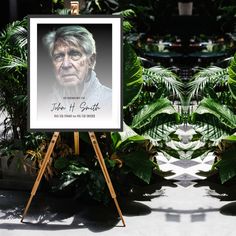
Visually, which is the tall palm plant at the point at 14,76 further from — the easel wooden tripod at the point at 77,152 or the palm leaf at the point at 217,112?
the palm leaf at the point at 217,112

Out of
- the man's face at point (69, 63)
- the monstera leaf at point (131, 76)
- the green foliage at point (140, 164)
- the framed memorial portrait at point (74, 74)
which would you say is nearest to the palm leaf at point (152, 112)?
the monstera leaf at point (131, 76)

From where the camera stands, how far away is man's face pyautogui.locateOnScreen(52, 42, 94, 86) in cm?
456

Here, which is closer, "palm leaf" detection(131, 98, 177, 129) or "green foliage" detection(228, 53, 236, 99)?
"palm leaf" detection(131, 98, 177, 129)

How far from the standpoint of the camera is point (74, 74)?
4.57m

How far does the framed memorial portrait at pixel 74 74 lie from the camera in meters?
4.56

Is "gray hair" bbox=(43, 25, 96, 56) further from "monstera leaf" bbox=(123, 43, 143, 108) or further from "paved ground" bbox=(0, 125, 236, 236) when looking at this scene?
"paved ground" bbox=(0, 125, 236, 236)

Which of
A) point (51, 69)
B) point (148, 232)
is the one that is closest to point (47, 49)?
point (51, 69)

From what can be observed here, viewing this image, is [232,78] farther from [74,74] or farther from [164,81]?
[74,74]

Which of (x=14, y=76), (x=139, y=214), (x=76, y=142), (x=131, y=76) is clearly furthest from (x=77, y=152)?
(x=14, y=76)

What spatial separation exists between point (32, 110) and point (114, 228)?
1235mm

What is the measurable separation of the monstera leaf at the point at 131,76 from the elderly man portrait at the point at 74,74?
0.80 m

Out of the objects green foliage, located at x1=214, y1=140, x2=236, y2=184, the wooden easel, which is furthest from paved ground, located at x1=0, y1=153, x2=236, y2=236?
green foliage, located at x1=214, y1=140, x2=236, y2=184

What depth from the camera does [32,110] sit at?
4562 mm

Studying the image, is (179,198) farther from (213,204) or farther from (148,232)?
(148,232)
